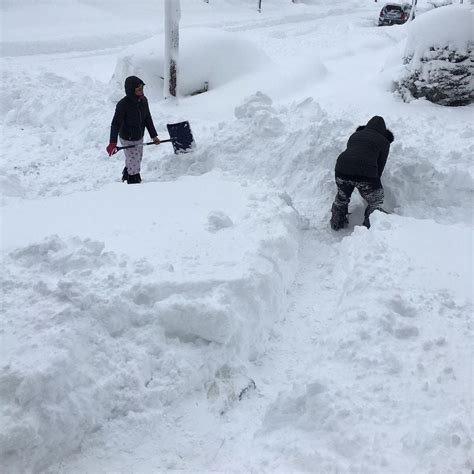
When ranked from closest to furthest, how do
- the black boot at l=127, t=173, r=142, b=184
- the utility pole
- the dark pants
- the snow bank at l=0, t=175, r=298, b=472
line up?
1. the snow bank at l=0, t=175, r=298, b=472
2. the dark pants
3. the black boot at l=127, t=173, r=142, b=184
4. the utility pole

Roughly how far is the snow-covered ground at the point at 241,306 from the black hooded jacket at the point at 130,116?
671mm

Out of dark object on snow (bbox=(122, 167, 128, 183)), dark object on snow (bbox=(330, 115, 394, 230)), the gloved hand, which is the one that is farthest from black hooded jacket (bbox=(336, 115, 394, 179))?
dark object on snow (bbox=(122, 167, 128, 183))

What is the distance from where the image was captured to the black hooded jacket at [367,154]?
199 inches

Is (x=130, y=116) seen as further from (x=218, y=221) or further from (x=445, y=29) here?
(x=445, y=29)

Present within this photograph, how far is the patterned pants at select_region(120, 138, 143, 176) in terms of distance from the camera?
6059 millimetres

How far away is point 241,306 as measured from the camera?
3709 millimetres

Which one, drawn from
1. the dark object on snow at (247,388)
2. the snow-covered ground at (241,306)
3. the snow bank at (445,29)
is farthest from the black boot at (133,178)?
the snow bank at (445,29)

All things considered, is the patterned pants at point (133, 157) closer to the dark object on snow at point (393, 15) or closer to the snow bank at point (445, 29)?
the snow bank at point (445, 29)

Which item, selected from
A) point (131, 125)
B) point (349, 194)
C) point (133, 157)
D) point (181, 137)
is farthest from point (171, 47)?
point (349, 194)

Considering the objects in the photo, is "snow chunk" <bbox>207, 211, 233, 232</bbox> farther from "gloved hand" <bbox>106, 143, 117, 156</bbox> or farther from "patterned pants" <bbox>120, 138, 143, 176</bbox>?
"patterned pants" <bbox>120, 138, 143, 176</bbox>

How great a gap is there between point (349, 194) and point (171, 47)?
486 cm

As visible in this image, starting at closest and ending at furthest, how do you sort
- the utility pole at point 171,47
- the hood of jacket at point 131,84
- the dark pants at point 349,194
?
the dark pants at point 349,194, the hood of jacket at point 131,84, the utility pole at point 171,47

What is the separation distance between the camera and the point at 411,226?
4844mm

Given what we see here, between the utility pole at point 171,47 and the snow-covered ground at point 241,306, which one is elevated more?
the utility pole at point 171,47
